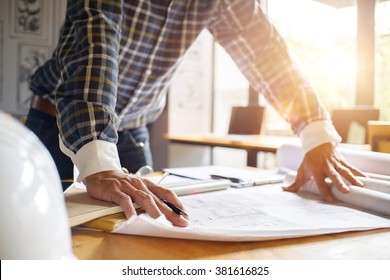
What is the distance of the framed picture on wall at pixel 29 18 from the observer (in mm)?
2305

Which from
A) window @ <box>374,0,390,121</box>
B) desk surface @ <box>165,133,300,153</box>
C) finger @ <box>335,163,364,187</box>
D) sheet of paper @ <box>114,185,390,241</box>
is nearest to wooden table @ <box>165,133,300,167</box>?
desk surface @ <box>165,133,300,153</box>

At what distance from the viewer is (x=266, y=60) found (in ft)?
3.19

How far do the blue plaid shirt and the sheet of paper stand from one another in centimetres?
23

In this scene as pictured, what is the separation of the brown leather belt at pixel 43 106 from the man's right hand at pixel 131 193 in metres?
0.56

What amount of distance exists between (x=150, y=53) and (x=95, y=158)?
509 mm

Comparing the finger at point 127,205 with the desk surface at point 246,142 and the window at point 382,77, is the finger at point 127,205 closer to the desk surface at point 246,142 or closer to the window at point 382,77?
the desk surface at point 246,142

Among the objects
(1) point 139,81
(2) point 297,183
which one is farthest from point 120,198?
(1) point 139,81

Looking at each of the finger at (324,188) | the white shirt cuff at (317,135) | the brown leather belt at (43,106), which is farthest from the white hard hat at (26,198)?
the brown leather belt at (43,106)

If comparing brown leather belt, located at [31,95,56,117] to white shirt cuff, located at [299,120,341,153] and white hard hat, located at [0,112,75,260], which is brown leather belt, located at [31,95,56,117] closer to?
white shirt cuff, located at [299,120,341,153]

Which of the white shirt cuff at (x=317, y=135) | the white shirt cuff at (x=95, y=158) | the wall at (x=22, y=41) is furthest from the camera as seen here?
the wall at (x=22, y=41)

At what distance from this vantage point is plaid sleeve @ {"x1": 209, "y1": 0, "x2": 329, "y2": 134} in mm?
874

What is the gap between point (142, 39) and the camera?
3.16 feet

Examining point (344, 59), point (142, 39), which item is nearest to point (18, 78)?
point (142, 39)

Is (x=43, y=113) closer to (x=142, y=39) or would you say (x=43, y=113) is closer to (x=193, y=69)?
(x=142, y=39)
